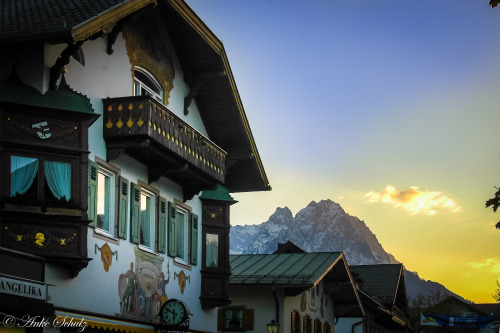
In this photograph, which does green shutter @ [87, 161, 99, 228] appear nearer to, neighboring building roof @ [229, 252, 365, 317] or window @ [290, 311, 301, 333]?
neighboring building roof @ [229, 252, 365, 317]

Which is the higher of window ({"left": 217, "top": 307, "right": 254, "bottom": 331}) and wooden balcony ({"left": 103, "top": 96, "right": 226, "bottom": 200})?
wooden balcony ({"left": 103, "top": 96, "right": 226, "bottom": 200})

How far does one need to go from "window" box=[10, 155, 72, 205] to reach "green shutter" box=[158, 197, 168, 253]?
5456 millimetres

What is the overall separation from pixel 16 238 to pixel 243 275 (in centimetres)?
1728

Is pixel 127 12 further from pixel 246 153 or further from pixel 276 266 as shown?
pixel 276 266

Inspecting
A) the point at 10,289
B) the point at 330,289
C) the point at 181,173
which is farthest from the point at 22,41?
the point at 330,289

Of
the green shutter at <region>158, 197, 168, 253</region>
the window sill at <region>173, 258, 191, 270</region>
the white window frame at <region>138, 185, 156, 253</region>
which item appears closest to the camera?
the white window frame at <region>138, 185, 156, 253</region>

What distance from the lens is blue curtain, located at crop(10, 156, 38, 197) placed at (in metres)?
18.4

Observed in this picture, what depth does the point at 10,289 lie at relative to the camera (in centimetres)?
1667

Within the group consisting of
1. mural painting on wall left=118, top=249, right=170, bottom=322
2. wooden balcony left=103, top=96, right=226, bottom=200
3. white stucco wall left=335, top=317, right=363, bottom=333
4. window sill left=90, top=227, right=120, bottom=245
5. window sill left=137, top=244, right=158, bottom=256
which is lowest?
white stucco wall left=335, top=317, right=363, bottom=333

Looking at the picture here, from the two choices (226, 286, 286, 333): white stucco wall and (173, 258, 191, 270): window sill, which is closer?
(173, 258, 191, 270): window sill

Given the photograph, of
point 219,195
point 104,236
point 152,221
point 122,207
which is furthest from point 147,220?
point 219,195

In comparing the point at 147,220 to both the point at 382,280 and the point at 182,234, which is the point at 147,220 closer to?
the point at 182,234

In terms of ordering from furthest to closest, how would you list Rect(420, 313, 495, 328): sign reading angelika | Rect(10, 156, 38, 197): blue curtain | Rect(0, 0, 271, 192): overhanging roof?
Rect(420, 313, 495, 328): sign reading angelika < Rect(10, 156, 38, 197): blue curtain < Rect(0, 0, 271, 192): overhanging roof

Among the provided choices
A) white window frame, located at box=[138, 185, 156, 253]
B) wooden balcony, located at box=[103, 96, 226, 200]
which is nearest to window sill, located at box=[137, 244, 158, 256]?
white window frame, located at box=[138, 185, 156, 253]
